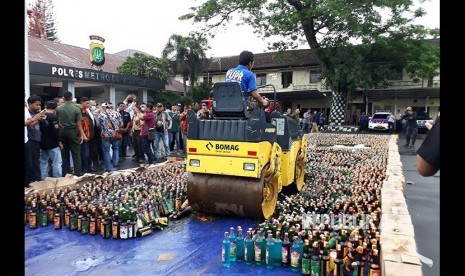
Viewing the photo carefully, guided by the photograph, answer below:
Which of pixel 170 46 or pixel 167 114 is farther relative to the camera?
pixel 170 46

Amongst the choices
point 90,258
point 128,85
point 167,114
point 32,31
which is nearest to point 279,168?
point 90,258

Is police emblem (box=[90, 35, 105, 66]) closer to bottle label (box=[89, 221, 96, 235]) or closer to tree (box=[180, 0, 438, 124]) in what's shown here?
tree (box=[180, 0, 438, 124])

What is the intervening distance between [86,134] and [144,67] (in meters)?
22.3

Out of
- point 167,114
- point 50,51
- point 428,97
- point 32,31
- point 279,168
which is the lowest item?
point 279,168

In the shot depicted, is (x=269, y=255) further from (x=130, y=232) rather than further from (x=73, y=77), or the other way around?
(x=73, y=77)

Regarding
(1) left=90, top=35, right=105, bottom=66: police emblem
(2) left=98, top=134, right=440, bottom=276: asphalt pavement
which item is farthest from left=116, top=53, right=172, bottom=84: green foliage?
(2) left=98, top=134, right=440, bottom=276: asphalt pavement

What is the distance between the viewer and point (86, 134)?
9516 mm

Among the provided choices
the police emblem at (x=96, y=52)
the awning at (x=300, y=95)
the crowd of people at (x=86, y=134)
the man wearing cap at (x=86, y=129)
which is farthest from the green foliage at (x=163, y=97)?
the man wearing cap at (x=86, y=129)

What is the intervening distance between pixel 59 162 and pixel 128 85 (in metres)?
19.4

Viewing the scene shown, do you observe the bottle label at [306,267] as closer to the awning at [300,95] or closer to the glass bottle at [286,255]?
the glass bottle at [286,255]

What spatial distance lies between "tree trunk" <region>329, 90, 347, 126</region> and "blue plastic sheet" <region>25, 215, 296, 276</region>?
26462 millimetres

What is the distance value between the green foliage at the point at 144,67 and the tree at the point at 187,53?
5.52ft

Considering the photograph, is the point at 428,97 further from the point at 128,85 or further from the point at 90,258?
the point at 90,258

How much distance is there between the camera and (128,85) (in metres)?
26.8
